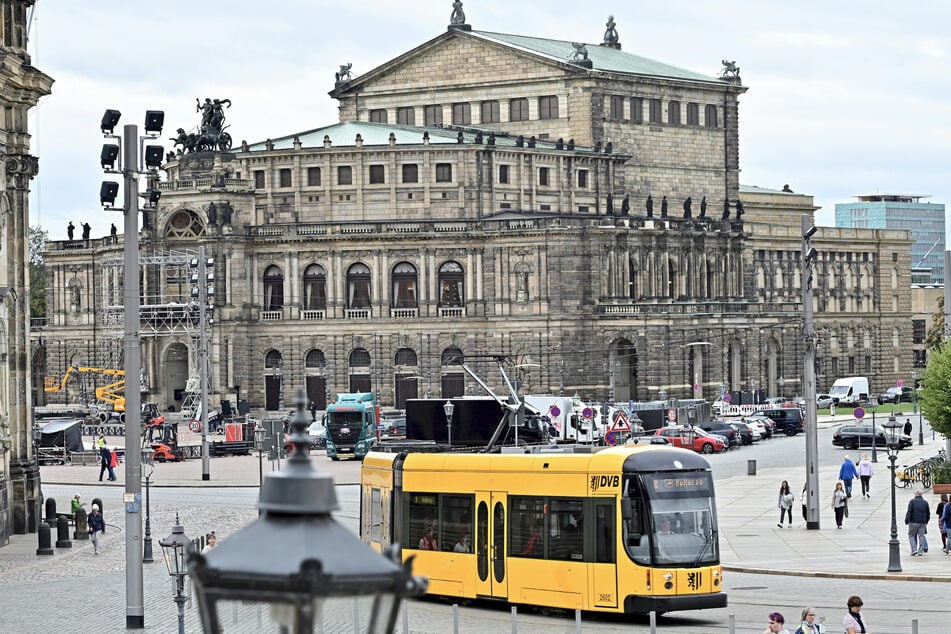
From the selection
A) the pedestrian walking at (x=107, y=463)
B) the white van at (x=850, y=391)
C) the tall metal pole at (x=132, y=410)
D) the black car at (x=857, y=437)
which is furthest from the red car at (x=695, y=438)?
the tall metal pole at (x=132, y=410)

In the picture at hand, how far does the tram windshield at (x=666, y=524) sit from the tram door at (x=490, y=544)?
8.87 ft

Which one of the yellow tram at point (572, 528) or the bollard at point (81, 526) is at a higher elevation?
the yellow tram at point (572, 528)

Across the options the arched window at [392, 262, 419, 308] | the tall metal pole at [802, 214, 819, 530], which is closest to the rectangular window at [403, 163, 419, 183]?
the arched window at [392, 262, 419, 308]

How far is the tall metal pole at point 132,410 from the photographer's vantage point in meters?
31.0

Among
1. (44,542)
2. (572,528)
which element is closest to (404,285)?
(44,542)

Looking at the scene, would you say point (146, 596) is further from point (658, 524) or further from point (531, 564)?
point (658, 524)

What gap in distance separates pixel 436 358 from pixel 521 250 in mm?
9295

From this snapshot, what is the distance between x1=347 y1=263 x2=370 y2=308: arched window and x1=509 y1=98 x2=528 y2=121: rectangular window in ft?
63.5

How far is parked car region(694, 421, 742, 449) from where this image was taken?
90.0 meters

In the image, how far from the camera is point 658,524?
30.2m

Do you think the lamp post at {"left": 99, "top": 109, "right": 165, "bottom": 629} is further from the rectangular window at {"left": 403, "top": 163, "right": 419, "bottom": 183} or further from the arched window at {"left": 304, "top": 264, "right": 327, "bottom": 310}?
the rectangular window at {"left": 403, "top": 163, "right": 419, "bottom": 183}

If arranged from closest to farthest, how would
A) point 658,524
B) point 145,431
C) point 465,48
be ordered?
point 658,524 → point 145,431 → point 465,48

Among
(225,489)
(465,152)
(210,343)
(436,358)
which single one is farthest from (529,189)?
(225,489)

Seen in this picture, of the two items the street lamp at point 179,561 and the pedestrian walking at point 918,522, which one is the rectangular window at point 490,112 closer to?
the pedestrian walking at point 918,522
